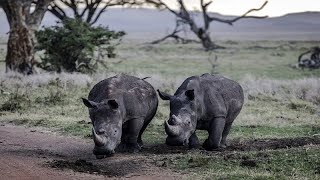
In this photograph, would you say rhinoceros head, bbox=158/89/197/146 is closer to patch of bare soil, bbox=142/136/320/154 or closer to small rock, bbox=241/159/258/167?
patch of bare soil, bbox=142/136/320/154

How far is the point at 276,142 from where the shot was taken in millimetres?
11695

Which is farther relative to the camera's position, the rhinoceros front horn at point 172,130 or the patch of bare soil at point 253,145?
the patch of bare soil at point 253,145

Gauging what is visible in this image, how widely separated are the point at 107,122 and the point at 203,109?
197 cm

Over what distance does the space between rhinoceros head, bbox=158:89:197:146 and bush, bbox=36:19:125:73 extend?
50.3ft

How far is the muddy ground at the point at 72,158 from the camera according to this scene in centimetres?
865

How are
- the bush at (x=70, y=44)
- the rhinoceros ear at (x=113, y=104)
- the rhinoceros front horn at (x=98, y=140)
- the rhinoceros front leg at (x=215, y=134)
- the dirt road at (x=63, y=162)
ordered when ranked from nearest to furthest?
the dirt road at (x=63, y=162) → the rhinoceros front horn at (x=98, y=140) → the rhinoceros ear at (x=113, y=104) → the rhinoceros front leg at (x=215, y=134) → the bush at (x=70, y=44)

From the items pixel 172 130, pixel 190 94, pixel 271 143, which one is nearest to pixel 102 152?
pixel 172 130

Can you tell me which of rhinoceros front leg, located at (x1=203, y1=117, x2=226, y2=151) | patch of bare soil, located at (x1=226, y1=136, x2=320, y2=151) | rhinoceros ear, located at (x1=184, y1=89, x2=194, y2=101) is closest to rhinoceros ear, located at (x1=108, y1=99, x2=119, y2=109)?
rhinoceros ear, located at (x1=184, y1=89, x2=194, y2=101)

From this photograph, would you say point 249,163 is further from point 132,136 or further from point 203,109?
point 132,136

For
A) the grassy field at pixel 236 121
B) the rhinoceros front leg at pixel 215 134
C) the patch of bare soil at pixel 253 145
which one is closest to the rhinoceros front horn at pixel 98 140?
the grassy field at pixel 236 121

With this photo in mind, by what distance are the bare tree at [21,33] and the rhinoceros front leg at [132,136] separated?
1414cm

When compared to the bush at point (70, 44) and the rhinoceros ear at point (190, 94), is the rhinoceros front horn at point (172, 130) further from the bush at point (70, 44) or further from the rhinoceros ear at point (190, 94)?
the bush at point (70, 44)

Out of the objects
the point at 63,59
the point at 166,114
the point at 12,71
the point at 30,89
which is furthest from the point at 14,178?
the point at 63,59

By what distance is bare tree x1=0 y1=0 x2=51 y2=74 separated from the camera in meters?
23.7
